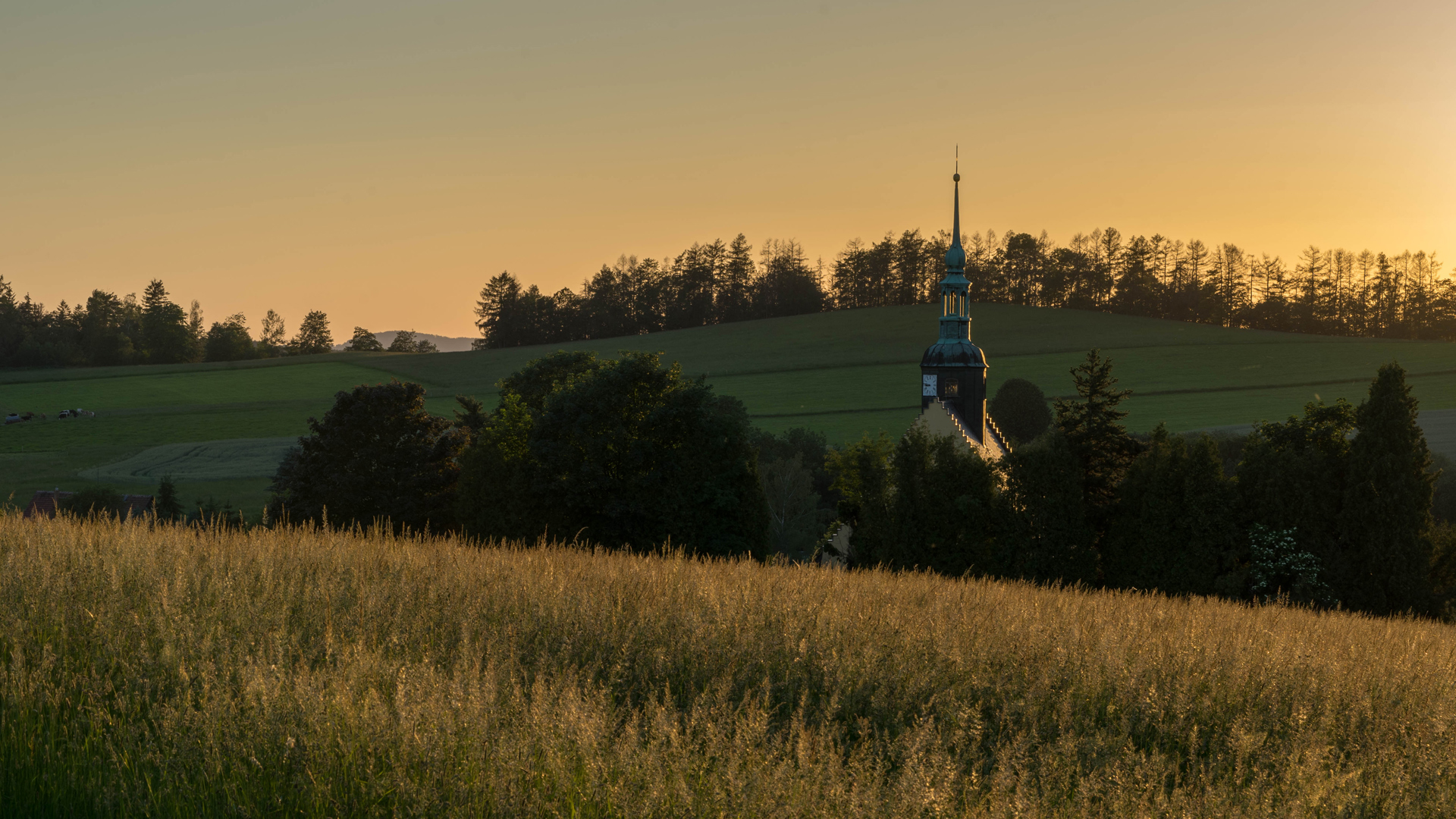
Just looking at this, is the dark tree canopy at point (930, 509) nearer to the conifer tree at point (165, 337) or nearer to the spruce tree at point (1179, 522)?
the spruce tree at point (1179, 522)

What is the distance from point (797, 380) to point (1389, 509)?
78.5 meters

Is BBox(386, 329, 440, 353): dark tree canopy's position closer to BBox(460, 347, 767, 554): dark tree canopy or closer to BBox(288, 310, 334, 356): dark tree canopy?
BBox(288, 310, 334, 356): dark tree canopy

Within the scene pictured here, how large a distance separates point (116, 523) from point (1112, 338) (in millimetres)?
118522

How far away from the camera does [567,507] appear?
3956 centimetres

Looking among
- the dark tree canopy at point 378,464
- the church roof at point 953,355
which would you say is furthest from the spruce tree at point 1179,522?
the church roof at point 953,355

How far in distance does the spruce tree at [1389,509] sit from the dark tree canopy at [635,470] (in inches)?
748

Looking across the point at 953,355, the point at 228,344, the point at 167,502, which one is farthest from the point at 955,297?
the point at 228,344

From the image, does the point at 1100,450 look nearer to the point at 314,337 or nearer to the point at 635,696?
the point at 635,696

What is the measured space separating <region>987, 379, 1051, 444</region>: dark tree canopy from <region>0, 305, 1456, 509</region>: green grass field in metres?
8.84

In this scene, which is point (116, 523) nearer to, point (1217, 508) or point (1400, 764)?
point (1400, 764)

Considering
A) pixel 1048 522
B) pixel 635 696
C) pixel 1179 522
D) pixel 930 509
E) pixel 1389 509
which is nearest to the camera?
pixel 635 696

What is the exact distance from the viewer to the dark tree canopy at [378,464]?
4684 centimetres

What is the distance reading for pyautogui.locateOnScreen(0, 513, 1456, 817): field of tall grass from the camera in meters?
4.94

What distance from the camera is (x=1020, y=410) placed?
81250 mm
